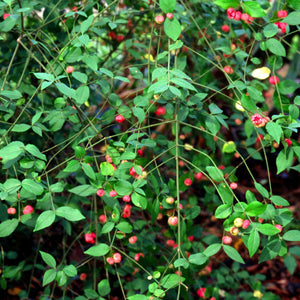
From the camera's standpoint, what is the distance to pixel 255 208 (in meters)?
1.04

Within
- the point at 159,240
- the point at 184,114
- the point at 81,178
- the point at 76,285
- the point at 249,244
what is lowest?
the point at 76,285

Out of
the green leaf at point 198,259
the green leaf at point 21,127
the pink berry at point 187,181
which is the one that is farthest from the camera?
the pink berry at point 187,181

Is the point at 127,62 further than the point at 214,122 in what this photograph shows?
Yes

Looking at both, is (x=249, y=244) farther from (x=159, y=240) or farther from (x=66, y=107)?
(x=159, y=240)

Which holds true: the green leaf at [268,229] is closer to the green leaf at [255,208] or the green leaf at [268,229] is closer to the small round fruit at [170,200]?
the green leaf at [255,208]

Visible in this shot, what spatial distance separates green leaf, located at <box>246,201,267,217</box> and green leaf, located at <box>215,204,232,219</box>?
0.17 ft

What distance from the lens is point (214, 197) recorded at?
1.71 metres

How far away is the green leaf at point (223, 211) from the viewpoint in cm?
108

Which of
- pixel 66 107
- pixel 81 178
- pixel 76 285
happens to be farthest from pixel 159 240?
pixel 66 107

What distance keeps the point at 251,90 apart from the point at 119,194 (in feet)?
1.66

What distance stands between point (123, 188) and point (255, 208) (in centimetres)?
34

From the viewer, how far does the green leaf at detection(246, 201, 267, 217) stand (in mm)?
1035

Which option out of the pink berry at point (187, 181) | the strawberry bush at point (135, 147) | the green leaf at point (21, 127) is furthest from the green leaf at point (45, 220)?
the pink berry at point (187, 181)

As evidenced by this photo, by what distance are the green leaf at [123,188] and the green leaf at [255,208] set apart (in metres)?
0.30
